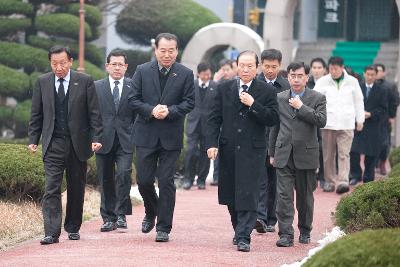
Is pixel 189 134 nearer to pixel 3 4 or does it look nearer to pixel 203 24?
pixel 3 4

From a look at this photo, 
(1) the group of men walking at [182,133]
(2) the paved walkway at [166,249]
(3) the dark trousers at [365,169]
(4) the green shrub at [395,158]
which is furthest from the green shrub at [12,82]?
(1) the group of men walking at [182,133]

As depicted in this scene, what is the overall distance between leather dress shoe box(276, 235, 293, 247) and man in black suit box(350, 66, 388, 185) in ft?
24.9

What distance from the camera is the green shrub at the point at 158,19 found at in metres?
31.2

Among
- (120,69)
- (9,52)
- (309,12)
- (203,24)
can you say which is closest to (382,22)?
(309,12)

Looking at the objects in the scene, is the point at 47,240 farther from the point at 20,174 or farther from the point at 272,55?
the point at 272,55

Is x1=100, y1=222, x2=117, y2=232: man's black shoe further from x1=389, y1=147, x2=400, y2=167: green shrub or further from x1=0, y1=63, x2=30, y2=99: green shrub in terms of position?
x1=0, y1=63, x2=30, y2=99: green shrub

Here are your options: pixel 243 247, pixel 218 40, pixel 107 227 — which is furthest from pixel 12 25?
pixel 243 247

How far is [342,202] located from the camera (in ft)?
37.2

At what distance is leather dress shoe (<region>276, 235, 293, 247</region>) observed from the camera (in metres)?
11.4

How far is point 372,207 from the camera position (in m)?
10.7

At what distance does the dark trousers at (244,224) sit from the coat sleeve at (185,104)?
100cm

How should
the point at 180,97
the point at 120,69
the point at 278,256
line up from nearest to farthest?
the point at 278,256, the point at 180,97, the point at 120,69

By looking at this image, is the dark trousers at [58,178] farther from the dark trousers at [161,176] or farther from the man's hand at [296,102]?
the man's hand at [296,102]

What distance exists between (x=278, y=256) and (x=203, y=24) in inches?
860
